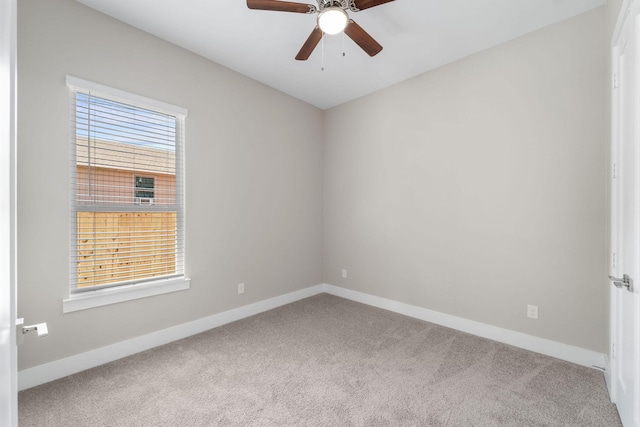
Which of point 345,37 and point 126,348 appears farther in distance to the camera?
point 345,37

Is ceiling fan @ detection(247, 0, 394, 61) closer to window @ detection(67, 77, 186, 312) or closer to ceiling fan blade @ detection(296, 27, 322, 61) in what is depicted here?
ceiling fan blade @ detection(296, 27, 322, 61)

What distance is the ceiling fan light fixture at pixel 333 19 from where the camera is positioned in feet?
5.81

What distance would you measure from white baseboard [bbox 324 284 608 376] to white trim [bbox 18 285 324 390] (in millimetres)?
1494

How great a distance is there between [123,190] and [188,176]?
56 cm

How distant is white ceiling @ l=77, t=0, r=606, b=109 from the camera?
2.21 m

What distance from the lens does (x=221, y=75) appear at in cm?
307

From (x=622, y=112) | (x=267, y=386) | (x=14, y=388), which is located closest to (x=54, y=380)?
(x=267, y=386)

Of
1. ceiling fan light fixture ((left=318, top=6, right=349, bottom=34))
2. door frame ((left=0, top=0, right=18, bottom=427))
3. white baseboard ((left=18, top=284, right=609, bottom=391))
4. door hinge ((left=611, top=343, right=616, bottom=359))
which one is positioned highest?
ceiling fan light fixture ((left=318, top=6, right=349, bottom=34))

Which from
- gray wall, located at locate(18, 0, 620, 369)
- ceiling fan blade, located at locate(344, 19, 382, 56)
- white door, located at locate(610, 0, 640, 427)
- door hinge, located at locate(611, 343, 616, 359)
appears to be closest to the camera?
white door, located at locate(610, 0, 640, 427)

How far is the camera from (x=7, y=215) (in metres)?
0.71

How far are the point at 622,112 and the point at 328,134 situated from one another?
3.08 meters

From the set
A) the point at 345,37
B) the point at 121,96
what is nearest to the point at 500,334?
the point at 345,37

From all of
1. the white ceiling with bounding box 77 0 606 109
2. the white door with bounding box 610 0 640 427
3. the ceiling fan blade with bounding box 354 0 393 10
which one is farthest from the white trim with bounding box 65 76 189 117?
the white door with bounding box 610 0 640 427

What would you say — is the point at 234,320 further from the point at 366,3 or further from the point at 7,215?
the point at 366,3
